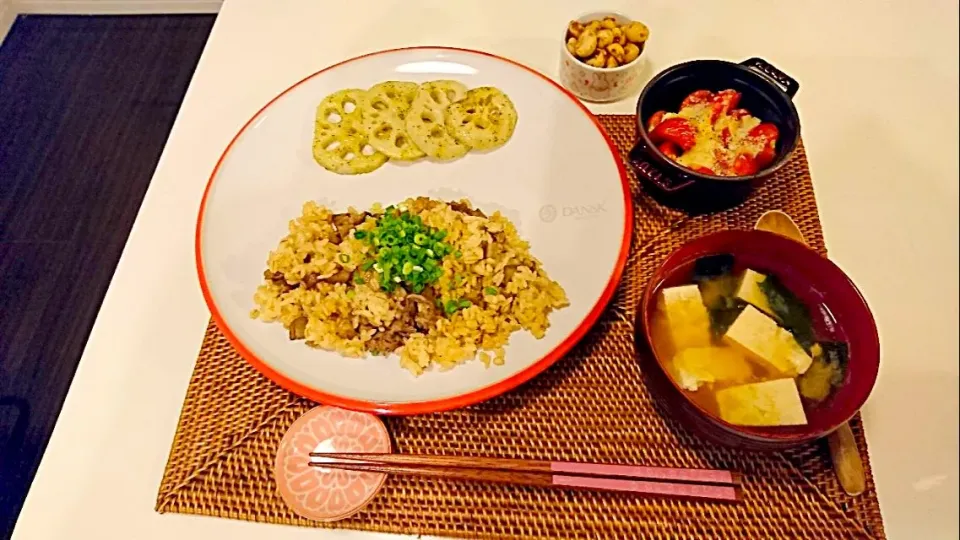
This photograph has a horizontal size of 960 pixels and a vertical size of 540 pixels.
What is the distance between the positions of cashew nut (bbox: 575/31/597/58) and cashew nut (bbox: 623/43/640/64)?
0.06 metres

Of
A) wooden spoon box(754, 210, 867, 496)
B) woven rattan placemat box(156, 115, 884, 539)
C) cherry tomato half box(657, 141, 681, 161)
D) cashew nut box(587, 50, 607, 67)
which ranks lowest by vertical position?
woven rattan placemat box(156, 115, 884, 539)

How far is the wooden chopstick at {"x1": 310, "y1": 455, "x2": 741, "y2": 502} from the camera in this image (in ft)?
3.37

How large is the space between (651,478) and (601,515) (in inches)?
3.7

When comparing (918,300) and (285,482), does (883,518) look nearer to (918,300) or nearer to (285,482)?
(918,300)

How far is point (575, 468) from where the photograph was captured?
3.41 ft

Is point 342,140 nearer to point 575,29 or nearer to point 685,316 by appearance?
point 575,29

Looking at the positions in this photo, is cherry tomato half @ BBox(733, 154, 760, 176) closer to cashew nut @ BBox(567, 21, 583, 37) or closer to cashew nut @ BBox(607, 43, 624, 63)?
cashew nut @ BBox(607, 43, 624, 63)

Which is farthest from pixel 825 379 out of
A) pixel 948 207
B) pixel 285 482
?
pixel 285 482

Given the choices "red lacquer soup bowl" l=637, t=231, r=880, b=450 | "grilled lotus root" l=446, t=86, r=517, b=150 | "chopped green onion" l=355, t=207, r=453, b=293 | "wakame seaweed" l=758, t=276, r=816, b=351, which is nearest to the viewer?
"red lacquer soup bowl" l=637, t=231, r=880, b=450

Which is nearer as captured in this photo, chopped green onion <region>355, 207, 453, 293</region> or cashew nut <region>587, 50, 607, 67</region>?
chopped green onion <region>355, 207, 453, 293</region>

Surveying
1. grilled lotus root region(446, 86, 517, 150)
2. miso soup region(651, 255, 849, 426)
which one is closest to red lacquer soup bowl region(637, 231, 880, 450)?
miso soup region(651, 255, 849, 426)

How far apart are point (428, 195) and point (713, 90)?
0.58 m

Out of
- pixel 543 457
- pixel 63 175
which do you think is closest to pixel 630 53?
pixel 543 457

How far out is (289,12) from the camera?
1.79 m
